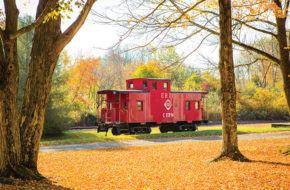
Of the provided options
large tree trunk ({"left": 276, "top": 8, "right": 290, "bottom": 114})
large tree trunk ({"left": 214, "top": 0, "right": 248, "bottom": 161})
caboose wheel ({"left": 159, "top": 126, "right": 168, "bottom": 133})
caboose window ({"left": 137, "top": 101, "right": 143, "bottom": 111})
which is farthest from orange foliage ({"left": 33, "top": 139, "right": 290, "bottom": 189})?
caboose wheel ({"left": 159, "top": 126, "right": 168, "bottom": 133})

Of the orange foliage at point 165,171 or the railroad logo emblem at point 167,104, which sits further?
the railroad logo emblem at point 167,104

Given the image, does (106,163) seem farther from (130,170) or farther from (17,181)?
(17,181)

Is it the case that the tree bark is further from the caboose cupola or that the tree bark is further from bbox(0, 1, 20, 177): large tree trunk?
the caboose cupola

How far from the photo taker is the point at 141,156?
36.5 ft

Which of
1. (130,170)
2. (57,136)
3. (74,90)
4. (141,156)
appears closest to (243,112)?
(74,90)

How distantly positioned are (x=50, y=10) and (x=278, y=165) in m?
7.21

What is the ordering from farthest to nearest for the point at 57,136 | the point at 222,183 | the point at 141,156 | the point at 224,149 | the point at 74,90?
the point at 74,90, the point at 57,136, the point at 141,156, the point at 224,149, the point at 222,183

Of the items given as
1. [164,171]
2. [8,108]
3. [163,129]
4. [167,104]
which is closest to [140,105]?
[167,104]

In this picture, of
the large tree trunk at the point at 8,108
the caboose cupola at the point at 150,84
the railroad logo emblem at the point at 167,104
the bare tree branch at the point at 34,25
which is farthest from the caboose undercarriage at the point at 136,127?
the bare tree branch at the point at 34,25

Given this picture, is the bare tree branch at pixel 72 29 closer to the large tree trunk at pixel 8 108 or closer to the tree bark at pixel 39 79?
the tree bark at pixel 39 79

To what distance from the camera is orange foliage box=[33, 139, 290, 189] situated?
6.53 meters

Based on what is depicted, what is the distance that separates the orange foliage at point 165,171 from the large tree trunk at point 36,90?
1.07 meters

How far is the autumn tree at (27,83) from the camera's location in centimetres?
614

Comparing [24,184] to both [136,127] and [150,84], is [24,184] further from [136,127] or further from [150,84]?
[150,84]
